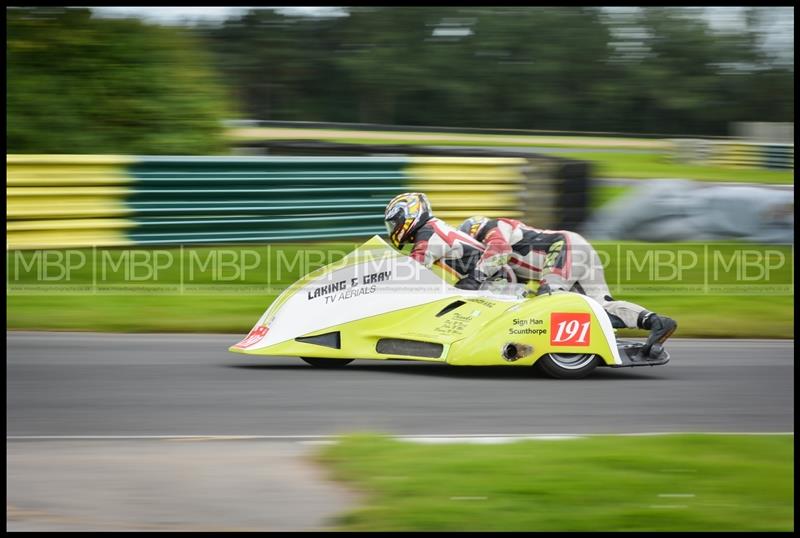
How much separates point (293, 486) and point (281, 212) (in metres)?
8.35

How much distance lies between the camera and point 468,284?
7.98 m

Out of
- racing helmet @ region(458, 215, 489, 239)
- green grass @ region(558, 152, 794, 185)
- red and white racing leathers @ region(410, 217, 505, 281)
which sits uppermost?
racing helmet @ region(458, 215, 489, 239)

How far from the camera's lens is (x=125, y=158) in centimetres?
1250

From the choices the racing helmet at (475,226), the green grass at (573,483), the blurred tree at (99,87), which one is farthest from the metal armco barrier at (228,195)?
the green grass at (573,483)

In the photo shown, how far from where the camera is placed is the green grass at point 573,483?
14.5ft

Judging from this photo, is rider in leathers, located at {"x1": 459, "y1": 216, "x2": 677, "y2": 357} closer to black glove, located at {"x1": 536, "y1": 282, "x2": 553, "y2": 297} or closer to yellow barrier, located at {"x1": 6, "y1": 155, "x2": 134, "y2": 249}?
black glove, located at {"x1": 536, "y1": 282, "x2": 553, "y2": 297}

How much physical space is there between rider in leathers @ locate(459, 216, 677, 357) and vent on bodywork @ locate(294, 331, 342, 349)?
135 cm

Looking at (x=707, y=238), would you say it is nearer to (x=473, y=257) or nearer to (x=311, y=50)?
(x=473, y=257)

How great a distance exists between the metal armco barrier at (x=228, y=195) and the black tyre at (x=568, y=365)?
18.5 ft

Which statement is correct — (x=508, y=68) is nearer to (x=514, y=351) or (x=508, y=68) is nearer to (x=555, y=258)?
(x=555, y=258)

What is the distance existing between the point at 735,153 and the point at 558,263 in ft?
57.3

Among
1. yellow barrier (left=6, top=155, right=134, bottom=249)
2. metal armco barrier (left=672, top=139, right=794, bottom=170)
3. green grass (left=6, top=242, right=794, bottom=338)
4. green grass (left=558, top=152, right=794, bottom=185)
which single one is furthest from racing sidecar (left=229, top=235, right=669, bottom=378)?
metal armco barrier (left=672, top=139, right=794, bottom=170)

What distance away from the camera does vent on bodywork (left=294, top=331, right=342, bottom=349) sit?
7.79 meters

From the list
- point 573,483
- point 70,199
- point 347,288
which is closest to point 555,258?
point 347,288
